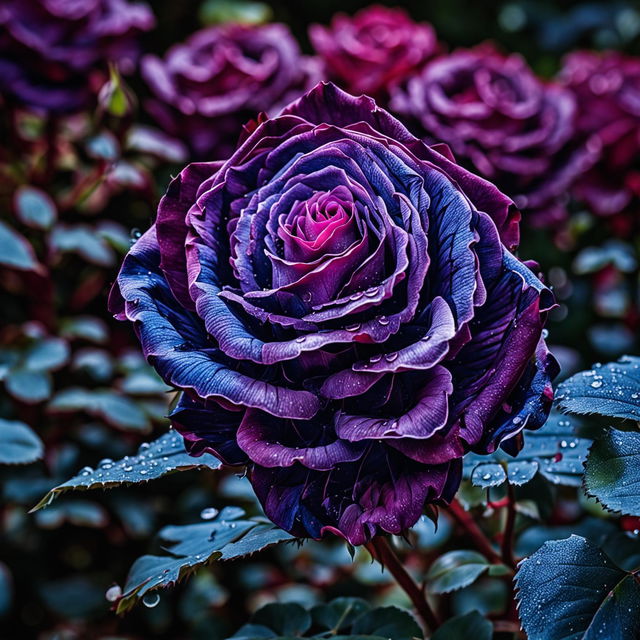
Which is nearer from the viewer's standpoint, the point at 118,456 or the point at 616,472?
the point at 616,472

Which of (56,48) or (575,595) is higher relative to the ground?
(56,48)

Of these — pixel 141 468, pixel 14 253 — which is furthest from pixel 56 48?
pixel 141 468

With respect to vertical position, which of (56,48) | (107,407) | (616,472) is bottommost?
(107,407)

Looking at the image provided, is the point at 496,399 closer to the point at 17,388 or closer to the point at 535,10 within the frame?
the point at 17,388

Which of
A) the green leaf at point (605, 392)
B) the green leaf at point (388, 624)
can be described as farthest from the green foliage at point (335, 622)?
the green leaf at point (605, 392)

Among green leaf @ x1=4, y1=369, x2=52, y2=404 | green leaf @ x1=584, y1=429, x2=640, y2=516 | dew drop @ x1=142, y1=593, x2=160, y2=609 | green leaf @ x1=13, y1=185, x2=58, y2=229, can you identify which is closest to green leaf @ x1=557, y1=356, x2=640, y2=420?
green leaf @ x1=584, y1=429, x2=640, y2=516

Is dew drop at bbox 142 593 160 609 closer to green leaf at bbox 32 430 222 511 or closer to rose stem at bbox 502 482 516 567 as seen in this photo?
green leaf at bbox 32 430 222 511

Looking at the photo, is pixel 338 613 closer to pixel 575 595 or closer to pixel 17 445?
pixel 575 595

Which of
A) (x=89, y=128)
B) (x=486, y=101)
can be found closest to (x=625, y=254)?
(x=486, y=101)
